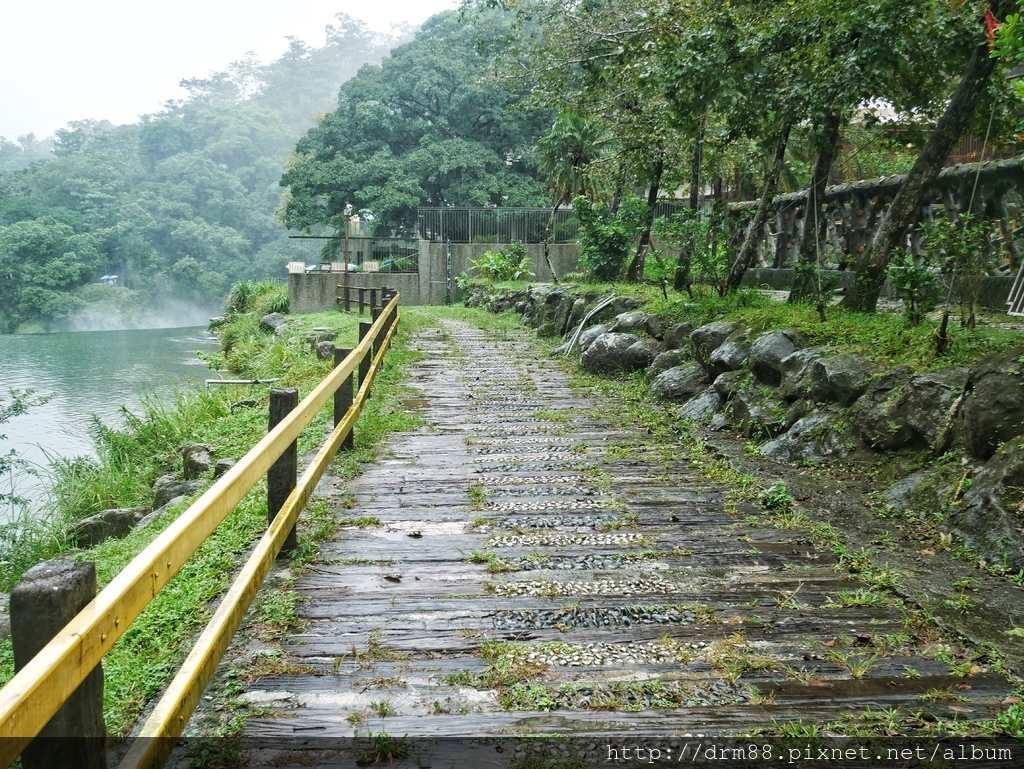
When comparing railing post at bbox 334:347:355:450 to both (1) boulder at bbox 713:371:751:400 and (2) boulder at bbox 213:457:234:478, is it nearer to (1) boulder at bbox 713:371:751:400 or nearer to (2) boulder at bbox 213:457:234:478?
(2) boulder at bbox 213:457:234:478

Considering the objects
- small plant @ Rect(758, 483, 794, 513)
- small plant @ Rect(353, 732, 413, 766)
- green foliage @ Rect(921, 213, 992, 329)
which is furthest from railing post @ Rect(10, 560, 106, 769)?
green foliage @ Rect(921, 213, 992, 329)

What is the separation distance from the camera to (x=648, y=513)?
5.42 m

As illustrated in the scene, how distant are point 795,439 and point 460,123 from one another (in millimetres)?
33152

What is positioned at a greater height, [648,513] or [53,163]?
[53,163]

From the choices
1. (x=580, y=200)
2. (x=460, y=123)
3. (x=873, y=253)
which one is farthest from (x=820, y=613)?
(x=460, y=123)

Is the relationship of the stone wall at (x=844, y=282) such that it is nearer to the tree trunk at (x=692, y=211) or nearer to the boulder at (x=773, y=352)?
the tree trunk at (x=692, y=211)

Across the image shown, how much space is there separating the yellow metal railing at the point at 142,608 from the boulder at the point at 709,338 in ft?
17.2

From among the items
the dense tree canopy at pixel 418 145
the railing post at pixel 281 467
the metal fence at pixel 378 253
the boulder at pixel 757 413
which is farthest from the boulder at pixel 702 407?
the dense tree canopy at pixel 418 145

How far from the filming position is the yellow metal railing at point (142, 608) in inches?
64.1

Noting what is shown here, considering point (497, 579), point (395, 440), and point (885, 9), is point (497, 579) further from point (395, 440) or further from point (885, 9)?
point (885, 9)

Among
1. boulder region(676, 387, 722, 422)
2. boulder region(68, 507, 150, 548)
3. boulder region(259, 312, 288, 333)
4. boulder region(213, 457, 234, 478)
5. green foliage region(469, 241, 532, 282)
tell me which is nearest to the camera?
boulder region(213, 457, 234, 478)

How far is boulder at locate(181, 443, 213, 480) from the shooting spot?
8.17 meters

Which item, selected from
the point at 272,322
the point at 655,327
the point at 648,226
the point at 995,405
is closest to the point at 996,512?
the point at 995,405

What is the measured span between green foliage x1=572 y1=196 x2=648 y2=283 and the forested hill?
117 ft
